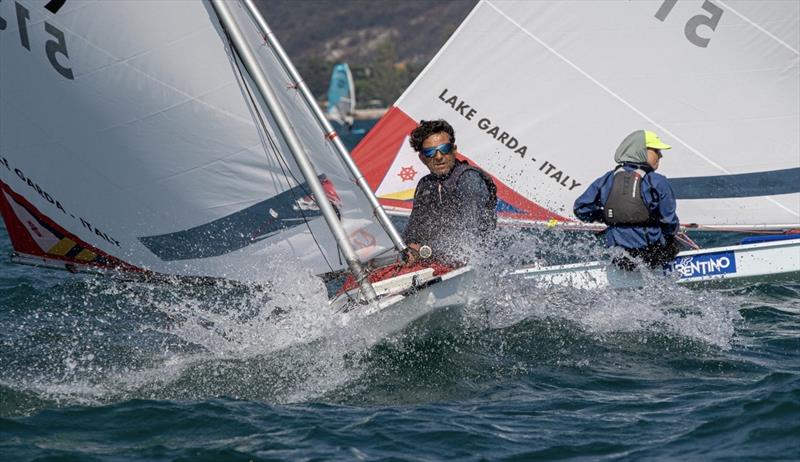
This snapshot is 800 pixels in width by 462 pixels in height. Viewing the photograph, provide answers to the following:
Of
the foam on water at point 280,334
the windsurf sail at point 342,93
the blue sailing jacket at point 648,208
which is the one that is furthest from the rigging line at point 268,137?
the windsurf sail at point 342,93

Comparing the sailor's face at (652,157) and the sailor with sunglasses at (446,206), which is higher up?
the sailor's face at (652,157)

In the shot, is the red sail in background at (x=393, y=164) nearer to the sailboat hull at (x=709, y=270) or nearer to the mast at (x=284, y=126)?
the sailboat hull at (x=709, y=270)

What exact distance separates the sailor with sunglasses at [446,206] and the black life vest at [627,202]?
44.9 inches

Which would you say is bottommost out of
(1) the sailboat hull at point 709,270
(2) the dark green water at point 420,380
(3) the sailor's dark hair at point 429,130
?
(2) the dark green water at point 420,380

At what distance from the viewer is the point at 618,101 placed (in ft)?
35.1

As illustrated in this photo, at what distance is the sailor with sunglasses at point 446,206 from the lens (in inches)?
299

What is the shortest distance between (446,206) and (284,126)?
1.18 m

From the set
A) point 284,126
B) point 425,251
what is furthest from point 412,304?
point 284,126

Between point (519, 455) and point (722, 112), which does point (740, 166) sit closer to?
point (722, 112)

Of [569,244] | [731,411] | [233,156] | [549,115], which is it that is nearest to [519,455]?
[731,411]

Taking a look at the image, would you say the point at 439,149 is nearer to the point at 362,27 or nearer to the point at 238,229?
the point at 238,229

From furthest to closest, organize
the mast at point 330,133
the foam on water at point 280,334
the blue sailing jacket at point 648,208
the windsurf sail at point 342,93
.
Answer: the windsurf sail at point 342,93, the blue sailing jacket at point 648,208, the mast at point 330,133, the foam on water at point 280,334

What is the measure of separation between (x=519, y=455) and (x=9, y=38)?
4.62 metres

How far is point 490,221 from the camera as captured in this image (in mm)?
7680
